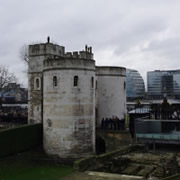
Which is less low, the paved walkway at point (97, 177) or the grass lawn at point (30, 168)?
the paved walkway at point (97, 177)

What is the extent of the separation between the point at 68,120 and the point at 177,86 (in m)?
128

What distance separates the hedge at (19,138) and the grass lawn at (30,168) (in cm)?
75

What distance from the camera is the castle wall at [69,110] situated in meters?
24.4

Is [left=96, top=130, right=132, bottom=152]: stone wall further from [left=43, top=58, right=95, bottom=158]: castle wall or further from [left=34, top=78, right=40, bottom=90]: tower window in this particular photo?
[left=34, top=78, right=40, bottom=90]: tower window

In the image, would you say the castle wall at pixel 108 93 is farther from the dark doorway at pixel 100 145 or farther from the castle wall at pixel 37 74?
the castle wall at pixel 37 74

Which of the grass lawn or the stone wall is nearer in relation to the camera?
the grass lawn

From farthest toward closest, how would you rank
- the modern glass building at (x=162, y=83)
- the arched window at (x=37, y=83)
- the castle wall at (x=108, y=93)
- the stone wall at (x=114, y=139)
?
the modern glass building at (x=162, y=83), the castle wall at (x=108, y=93), the arched window at (x=37, y=83), the stone wall at (x=114, y=139)

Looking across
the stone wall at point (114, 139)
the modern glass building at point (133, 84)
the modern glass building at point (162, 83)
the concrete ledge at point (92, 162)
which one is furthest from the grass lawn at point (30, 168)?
the modern glass building at point (162, 83)

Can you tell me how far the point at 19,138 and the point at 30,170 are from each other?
4286 millimetres

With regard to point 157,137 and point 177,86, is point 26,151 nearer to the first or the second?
point 157,137

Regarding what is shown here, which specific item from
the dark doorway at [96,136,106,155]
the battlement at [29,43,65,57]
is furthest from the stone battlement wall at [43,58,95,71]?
the dark doorway at [96,136,106,155]

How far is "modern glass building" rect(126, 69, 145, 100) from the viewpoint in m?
133

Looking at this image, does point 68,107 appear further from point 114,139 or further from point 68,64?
point 114,139

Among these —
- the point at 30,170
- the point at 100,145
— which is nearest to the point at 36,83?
the point at 100,145
